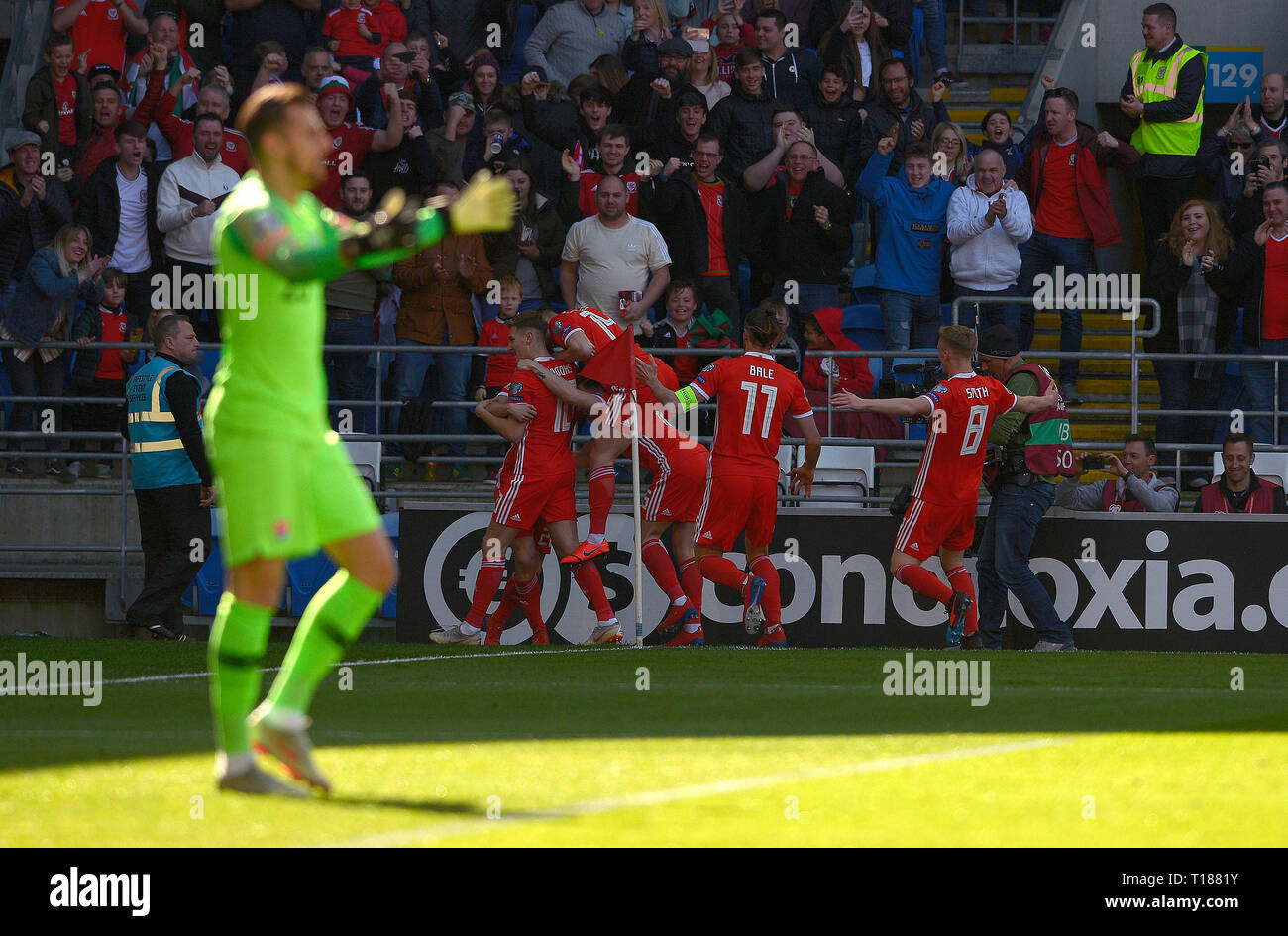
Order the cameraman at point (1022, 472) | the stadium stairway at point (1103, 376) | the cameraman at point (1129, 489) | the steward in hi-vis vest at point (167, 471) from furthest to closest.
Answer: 1. the stadium stairway at point (1103, 376)
2. the cameraman at point (1129, 489)
3. the cameraman at point (1022, 472)
4. the steward in hi-vis vest at point (167, 471)

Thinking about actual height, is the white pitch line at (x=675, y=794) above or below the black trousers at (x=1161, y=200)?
below

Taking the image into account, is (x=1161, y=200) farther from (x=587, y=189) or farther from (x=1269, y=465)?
(x=587, y=189)

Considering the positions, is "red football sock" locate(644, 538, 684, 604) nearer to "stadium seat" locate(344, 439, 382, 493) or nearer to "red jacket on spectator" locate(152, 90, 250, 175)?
"stadium seat" locate(344, 439, 382, 493)

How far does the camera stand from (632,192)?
17078 millimetres

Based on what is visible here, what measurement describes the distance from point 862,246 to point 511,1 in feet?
14.8

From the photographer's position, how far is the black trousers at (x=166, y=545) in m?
13.7

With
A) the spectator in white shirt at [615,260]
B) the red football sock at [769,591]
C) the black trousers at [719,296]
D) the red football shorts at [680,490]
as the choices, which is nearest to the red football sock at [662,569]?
the red football shorts at [680,490]

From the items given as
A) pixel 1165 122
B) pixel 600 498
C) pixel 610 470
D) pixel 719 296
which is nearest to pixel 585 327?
pixel 610 470

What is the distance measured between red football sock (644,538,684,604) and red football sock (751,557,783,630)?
0.62 metres

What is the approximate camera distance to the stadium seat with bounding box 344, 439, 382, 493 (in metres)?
16.0

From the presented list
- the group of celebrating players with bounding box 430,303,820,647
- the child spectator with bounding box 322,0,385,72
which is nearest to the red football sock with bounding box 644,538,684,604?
the group of celebrating players with bounding box 430,303,820,647

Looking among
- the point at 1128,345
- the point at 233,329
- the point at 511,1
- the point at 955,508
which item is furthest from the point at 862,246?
the point at 233,329

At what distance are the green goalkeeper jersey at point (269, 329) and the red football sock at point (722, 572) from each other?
7973 mm

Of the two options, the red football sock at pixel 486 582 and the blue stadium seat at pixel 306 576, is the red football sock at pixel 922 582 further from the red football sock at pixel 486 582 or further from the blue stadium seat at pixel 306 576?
the blue stadium seat at pixel 306 576
